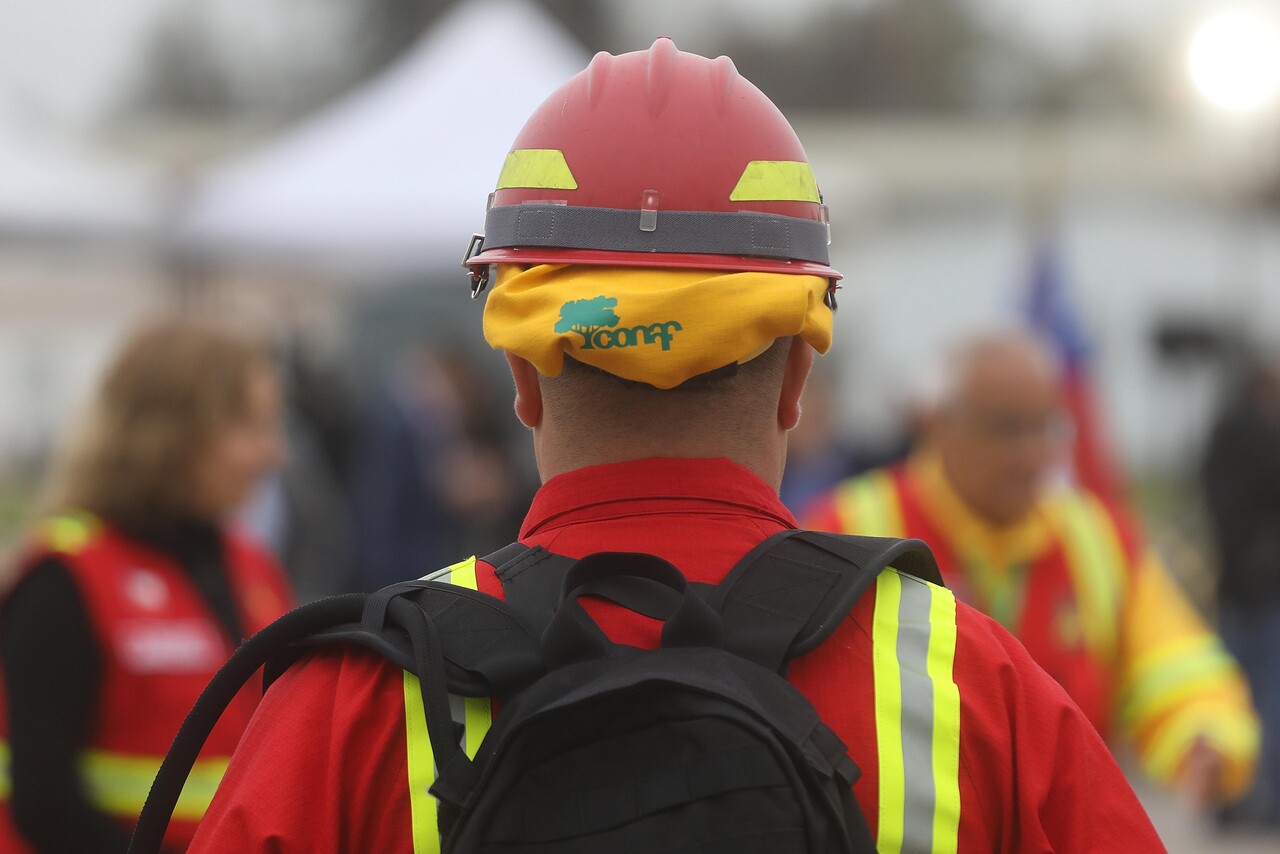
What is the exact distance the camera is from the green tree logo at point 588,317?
1.59 meters

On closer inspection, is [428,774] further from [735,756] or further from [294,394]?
[294,394]

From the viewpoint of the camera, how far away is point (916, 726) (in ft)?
5.20

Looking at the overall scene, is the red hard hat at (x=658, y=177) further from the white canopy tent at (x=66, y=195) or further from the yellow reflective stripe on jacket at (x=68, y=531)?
the white canopy tent at (x=66, y=195)

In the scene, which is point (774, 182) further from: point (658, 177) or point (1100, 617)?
point (1100, 617)

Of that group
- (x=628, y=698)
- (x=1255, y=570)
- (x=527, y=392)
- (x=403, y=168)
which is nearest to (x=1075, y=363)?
(x=1255, y=570)

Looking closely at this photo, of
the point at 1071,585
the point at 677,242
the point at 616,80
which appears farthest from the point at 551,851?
the point at 1071,585

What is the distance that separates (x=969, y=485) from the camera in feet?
13.8

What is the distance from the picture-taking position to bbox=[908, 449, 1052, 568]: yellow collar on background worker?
407 centimetres

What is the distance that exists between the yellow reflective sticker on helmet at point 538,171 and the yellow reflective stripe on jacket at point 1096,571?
2627mm

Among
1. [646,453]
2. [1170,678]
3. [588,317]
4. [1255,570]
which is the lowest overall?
[1255,570]

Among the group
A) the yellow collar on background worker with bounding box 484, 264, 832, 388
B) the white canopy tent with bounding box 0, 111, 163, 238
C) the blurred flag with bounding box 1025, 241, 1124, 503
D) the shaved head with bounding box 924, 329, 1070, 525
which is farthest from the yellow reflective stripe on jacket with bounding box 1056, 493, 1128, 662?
the white canopy tent with bounding box 0, 111, 163, 238

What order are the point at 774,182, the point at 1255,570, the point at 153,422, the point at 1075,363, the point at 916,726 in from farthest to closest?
the point at 1255,570 → the point at 1075,363 → the point at 153,422 → the point at 774,182 → the point at 916,726

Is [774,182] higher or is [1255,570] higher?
[774,182]

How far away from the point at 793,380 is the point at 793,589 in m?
0.26
